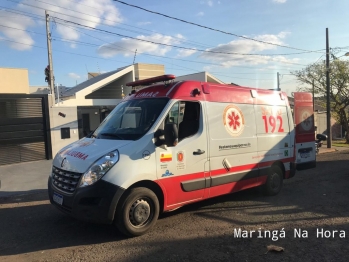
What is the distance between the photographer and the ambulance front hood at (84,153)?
4.30 metres

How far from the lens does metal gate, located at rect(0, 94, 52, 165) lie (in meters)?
13.0

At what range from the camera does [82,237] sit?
15.1 feet

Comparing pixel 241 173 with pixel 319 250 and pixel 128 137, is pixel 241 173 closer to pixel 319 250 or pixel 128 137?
pixel 319 250

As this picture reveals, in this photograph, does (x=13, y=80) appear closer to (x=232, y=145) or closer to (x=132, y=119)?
(x=132, y=119)

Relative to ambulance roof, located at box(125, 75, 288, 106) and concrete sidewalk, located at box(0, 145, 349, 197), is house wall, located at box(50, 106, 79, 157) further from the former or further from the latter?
ambulance roof, located at box(125, 75, 288, 106)

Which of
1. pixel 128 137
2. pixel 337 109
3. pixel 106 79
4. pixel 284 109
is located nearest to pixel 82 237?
pixel 128 137

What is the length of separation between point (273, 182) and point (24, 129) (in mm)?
11327

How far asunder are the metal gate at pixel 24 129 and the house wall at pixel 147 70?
16371 millimetres

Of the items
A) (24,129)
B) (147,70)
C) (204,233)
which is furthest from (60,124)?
(147,70)

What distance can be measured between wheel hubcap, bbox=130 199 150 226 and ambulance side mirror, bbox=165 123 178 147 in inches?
39.1

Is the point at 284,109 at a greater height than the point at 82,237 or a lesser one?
greater

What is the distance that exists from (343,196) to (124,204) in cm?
520

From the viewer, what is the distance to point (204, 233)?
183 inches

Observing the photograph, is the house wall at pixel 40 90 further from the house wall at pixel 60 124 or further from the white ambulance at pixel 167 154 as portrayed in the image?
the white ambulance at pixel 167 154
